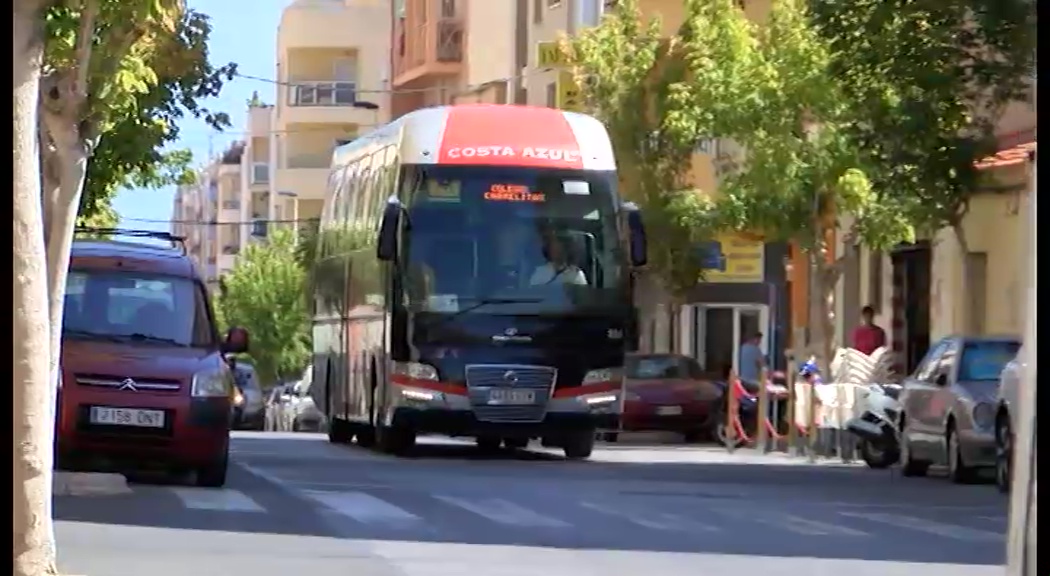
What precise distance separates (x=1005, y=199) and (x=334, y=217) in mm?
9162

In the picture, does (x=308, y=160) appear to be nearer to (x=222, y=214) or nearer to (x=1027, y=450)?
(x=222, y=214)

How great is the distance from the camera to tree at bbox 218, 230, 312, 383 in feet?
335

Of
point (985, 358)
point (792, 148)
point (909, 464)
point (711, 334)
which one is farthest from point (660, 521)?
point (711, 334)

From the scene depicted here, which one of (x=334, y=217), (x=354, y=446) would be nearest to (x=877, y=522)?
(x=354, y=446)

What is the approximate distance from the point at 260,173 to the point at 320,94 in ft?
107

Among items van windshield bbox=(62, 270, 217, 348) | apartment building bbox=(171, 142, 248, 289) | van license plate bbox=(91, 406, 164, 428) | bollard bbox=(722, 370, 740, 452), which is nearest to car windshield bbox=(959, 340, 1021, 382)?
van windshield bbox=(62, 270, 217, 348)

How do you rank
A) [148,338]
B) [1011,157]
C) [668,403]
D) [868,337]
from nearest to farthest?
[148,338] → [1011,157] → [868,337] → [668,403]

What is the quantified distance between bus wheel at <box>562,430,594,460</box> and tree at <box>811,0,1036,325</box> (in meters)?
Answer: 4.36

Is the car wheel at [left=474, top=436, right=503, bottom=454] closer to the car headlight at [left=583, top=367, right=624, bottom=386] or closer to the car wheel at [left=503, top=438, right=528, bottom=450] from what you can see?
the car wheel at [left=503, top=438, right=528, bottom=450]

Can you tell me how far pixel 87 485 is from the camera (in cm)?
1966

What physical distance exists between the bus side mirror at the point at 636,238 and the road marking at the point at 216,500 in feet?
25.6

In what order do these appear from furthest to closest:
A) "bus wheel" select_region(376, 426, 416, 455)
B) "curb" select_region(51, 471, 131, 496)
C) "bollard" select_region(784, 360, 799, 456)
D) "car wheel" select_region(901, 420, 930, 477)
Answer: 1. "bollard" select_region(784, 360, 799, 456)
2. "bus wheel" select_region(376, 426, 416, 455)
3. "car wheel" select_region(901, 420, 930, 477)
4. "curb" select_region(51, 471, 131, 496)

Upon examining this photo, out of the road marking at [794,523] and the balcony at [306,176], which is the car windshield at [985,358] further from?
the balcony at [306,176]

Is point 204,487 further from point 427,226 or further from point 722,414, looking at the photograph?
point 722,414
